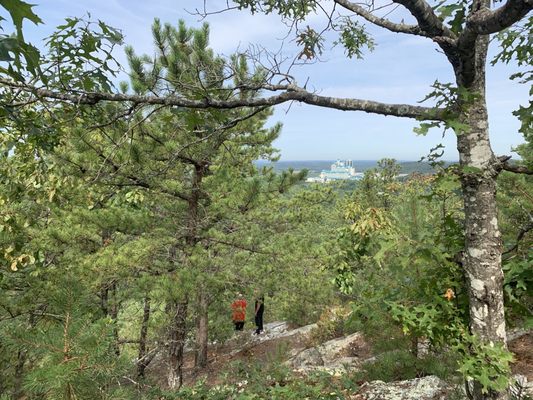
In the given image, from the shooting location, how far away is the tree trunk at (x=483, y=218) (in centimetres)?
216

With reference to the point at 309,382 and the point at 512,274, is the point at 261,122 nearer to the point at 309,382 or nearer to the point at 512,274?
the point at 309,382

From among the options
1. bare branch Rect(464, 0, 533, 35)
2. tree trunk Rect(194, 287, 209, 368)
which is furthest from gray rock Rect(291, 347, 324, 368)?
bare branch Rect(464, 0, 533, 35)

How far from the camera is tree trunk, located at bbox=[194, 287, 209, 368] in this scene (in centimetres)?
913

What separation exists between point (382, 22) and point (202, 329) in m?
10.3

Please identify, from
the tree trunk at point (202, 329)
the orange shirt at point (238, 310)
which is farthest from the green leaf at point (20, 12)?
the orange shirt at point (238, 310)

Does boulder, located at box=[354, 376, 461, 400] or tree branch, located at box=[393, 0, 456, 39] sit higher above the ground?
tree branch, located at box=[393, 0, 456, 39]

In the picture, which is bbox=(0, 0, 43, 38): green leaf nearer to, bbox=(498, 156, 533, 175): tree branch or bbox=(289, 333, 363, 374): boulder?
bbox=(498, 156, 533, 175): tree branch

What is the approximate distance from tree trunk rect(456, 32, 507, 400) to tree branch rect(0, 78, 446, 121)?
0.33 meters

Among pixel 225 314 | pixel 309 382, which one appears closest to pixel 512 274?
pixel 309 382

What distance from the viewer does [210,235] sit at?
7.45 m

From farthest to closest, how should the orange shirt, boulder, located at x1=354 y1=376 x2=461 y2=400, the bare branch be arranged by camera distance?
1. the orange shirt
2. boulder, located at x1=354 y1=376 x2=461 y2=400
3. the bare branch

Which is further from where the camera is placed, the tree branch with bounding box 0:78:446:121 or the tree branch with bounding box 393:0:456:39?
the tree branch with bounding box 0:78:446:121

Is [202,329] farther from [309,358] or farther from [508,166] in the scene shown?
[508,166]

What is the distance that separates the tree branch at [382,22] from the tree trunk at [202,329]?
625cm
